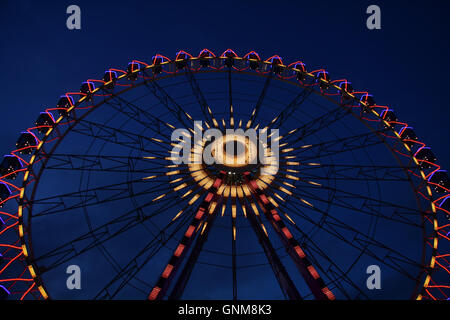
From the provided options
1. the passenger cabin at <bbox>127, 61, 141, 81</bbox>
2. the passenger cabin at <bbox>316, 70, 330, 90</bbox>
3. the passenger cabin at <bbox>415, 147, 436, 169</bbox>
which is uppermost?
the passenger cabin at <bbox>127, 61, 141, 81</bbox>

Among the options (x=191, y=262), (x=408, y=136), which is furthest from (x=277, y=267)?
(x=408, y=136)

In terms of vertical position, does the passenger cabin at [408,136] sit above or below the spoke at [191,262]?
above

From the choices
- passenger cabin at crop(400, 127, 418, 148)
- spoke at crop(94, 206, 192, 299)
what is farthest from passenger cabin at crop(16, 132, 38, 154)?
passenger cabin at crop(400, 127, 418, 148)

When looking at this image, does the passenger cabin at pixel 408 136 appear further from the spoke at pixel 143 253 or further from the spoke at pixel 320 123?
the spoke at pixel 143 253

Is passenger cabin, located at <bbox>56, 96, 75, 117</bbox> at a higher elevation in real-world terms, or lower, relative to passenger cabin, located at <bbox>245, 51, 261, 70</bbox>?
lower

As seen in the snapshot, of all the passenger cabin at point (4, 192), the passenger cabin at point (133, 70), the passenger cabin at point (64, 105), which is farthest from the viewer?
the passenger cabin at point (133, 70)

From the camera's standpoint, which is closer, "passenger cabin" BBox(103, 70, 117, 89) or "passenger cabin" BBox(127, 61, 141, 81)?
"passenger cabin" BBox(103, 70, 117, 89)

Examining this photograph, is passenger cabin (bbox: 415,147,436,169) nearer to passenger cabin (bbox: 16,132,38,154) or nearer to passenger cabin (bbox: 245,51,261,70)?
passenger cabin (bbox: 245,51,261,70)

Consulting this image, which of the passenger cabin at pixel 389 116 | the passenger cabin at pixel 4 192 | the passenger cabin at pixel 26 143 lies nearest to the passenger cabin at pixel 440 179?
the passenger cabin at pixel 389 116

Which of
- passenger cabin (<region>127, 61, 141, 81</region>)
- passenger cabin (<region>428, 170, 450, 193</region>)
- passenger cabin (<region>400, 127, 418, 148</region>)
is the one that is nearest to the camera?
passenger cabin (<region>428, 170, 450, 193</region>)

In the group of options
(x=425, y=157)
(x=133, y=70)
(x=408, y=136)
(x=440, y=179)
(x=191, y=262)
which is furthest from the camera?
(x=133, y=70)

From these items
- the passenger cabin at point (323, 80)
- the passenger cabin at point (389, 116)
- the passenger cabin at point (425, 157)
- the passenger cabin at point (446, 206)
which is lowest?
the passenger cabin at point (446, 206)

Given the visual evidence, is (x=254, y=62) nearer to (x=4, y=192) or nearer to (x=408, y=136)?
(x=408, y=136)
